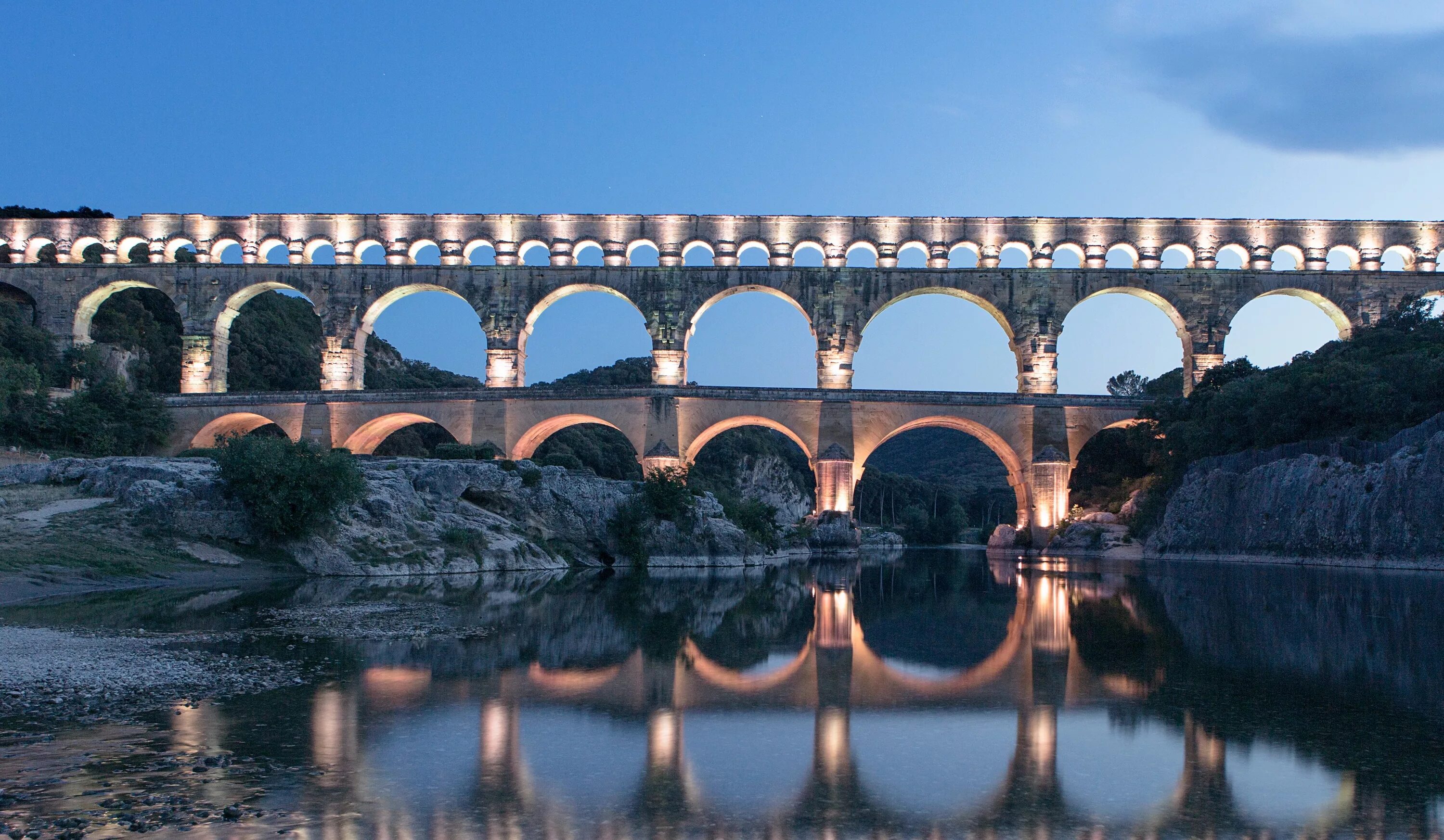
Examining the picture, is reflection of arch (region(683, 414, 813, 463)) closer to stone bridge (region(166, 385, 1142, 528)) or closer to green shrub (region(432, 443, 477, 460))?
stone bridge (region(166, 385, 1142, 528))

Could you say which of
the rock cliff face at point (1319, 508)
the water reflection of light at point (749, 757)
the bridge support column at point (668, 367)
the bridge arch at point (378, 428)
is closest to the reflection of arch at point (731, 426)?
the bridge support column at point (668, 367)

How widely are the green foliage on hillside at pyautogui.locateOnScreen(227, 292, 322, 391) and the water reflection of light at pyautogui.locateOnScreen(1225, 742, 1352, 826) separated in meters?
52.1

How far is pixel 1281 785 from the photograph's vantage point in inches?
204

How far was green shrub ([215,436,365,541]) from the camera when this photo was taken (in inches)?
788

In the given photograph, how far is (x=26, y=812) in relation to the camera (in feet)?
14.6

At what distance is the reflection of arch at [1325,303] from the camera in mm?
45812

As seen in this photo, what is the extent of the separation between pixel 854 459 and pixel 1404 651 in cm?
3174

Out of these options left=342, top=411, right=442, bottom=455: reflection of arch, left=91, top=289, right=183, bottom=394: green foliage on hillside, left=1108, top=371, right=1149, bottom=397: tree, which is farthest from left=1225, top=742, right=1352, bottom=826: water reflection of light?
left=1108, top=371, right=1149, bottom=397: tree

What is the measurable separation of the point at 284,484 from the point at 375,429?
22.6 meters

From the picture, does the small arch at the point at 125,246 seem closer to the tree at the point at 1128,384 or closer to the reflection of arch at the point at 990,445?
the reflection of arch at the point at 990,445

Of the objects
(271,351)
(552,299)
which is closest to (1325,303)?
(552,299)

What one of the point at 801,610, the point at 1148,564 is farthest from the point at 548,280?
the point at 801,610

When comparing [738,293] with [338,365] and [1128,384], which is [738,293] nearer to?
[338,365]

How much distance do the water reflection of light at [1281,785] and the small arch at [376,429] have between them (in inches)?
1507
